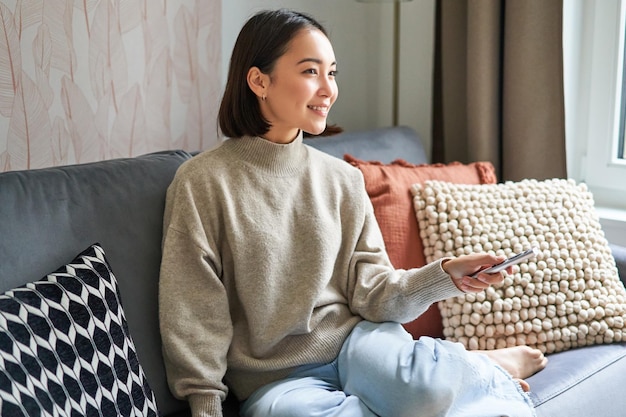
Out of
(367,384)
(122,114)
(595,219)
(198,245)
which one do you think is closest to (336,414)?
(367,384)

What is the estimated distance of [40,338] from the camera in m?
1.31

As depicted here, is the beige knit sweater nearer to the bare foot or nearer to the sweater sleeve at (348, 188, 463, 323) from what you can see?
the sweater sleeve at (348, 188, 463, 323)

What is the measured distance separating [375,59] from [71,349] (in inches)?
75.8

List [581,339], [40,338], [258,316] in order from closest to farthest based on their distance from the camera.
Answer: [40,338]
[258,316]
[581,339]

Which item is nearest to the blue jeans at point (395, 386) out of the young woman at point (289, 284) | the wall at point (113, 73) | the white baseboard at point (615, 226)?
the young woman at point (289, 284)

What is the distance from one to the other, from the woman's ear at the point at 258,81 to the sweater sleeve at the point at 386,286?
14.8 inches

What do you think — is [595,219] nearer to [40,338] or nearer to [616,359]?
[616,359]

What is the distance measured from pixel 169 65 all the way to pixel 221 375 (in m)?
1.04

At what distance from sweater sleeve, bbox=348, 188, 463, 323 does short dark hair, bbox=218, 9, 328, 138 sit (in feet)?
1.14

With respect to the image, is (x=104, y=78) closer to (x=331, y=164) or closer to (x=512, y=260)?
(x=331, y=164)

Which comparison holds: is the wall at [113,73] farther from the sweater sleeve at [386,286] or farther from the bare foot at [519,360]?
the bare foot at [519,360]

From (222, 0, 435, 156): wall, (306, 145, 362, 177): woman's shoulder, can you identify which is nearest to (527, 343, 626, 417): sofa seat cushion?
(306, 145, 362, 177): woman's shoulder

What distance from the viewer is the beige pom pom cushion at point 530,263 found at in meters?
1.91

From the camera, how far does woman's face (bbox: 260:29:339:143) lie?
5.56 feet
